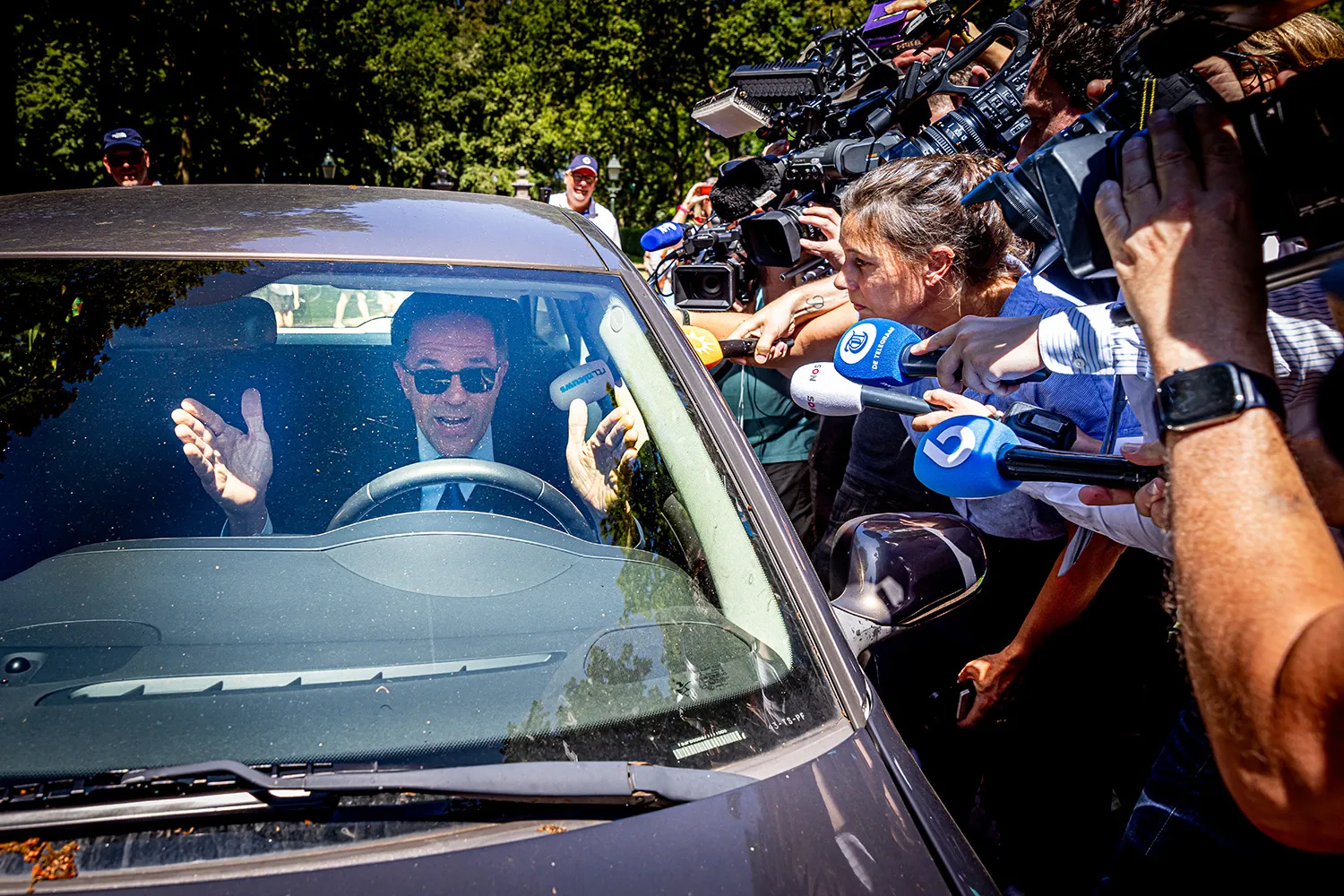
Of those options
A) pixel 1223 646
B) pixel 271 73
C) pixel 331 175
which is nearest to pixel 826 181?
pixel 1223 646

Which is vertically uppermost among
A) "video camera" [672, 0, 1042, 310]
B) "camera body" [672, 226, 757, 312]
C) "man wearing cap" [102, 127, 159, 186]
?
"man wearing cap" [102, 127, 159, 186]

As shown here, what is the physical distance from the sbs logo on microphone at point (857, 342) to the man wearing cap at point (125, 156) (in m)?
5.49

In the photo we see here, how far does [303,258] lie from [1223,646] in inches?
59.6

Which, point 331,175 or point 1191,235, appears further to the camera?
point 331,175

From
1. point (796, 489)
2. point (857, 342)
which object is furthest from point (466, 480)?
point (796, 489)

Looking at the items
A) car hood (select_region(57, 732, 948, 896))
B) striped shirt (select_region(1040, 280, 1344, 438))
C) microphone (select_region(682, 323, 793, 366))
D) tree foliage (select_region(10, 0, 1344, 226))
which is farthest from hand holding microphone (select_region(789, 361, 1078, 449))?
tree foliage (select_region(10, 0, 1344, 226))

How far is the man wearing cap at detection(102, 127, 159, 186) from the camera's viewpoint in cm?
569

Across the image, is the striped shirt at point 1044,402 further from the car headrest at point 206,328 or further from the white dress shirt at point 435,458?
the car headrest at point 206,328

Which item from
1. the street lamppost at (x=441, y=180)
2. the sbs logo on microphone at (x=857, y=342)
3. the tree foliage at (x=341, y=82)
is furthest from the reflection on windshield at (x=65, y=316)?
the street lamppost at (x=441, y=180)

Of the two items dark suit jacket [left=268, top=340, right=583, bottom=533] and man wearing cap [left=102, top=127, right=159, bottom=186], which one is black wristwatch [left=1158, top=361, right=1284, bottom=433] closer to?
dark suit jacket [left=268, top=340, right=583, bottom=533]

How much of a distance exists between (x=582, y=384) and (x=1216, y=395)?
109 cm

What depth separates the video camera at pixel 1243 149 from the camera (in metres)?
0.92

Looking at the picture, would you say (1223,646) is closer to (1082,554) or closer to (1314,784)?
(1314,784)

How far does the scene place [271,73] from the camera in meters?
18.1
